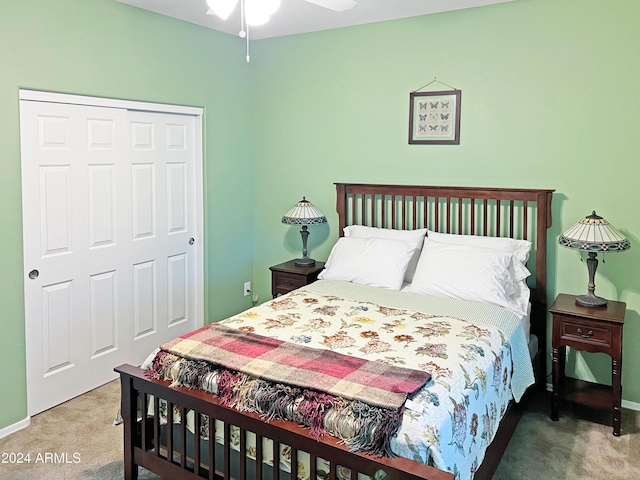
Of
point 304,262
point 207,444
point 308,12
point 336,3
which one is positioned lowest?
point 207,444

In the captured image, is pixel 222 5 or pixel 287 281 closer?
pixel 222 5

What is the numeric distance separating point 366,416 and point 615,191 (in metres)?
2.33

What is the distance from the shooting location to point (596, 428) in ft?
10.4

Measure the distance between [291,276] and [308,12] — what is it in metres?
1.91

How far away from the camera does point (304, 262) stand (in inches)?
174

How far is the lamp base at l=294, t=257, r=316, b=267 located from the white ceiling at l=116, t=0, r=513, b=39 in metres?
1.80

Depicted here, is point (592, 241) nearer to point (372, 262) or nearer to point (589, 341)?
point (589, 341)

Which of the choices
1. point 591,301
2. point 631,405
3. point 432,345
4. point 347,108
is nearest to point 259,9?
point 432,345

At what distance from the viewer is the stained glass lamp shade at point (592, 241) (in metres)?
3.09

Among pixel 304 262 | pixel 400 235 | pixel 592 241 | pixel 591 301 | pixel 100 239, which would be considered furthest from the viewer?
pixel 304 262

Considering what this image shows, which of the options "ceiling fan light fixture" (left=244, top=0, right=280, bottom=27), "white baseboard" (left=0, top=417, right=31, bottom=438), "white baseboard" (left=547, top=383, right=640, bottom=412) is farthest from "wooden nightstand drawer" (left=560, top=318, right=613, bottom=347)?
"white baseboard" (left=0, top=417, right=31, bottom=438)

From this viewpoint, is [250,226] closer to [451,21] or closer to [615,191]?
[451,21]

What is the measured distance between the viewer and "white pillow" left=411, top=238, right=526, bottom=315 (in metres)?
3.25

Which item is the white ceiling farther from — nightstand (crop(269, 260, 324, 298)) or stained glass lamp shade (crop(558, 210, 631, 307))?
nightstand (crop(269, 260, 324, 298))
